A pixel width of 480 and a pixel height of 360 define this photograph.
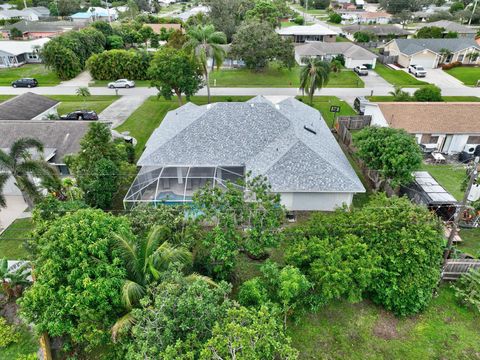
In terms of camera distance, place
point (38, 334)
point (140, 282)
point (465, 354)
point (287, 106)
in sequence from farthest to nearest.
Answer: point (287, 106) < point (465, 354) < point (140, 282) < point (38, 334)

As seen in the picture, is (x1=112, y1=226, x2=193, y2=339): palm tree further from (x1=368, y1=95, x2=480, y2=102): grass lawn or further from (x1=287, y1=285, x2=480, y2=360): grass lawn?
(x1=368, y1=95, x2=480, y2=102): grass lawn

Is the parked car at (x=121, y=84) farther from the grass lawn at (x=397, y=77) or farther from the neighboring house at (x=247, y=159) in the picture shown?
the grass lawn at (x=397, y=77)

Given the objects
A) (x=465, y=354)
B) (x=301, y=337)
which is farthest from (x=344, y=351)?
(x=465, y=354)

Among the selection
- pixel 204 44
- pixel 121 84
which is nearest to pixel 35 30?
pixel 121 84

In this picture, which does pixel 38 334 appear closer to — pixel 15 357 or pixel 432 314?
pixel 15 357

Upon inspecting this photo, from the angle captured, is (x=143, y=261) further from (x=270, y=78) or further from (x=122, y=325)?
(x=270, y=78)

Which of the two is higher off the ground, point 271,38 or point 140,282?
point 271,38

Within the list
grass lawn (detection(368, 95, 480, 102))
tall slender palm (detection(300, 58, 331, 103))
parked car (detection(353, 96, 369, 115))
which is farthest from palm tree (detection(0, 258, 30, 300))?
grass lawn (detection(368, 95, 480, 102))
